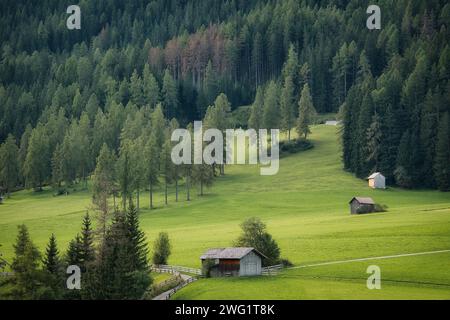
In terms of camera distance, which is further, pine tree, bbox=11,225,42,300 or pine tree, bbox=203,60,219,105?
pine tree, bbox=203,60,219,105

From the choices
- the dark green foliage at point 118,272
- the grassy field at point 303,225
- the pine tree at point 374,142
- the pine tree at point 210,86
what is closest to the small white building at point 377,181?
the grassy field at point 303,225

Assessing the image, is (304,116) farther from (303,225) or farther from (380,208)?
(303,225)

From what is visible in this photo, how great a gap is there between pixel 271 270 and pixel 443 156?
58.3 meters

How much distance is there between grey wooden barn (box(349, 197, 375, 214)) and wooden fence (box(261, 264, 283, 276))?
28.9 meters

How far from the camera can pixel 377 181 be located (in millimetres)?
128250

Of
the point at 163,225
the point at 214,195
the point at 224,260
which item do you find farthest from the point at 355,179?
the point at 224,260

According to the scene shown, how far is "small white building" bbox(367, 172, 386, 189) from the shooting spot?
12812 centimetres

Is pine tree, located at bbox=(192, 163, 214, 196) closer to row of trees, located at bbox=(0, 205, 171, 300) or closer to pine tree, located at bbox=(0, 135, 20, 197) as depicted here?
pine tree, located at bbox=(0, 135, 20, 197)

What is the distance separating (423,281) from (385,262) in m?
7.42

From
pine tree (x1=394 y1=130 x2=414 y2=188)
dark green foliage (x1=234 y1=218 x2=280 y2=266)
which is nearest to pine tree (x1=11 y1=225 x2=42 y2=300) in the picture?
dark green foliage (x1=234 y1=218 x2=280 y2=266)

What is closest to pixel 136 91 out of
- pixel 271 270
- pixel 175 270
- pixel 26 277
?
pixel 175 270

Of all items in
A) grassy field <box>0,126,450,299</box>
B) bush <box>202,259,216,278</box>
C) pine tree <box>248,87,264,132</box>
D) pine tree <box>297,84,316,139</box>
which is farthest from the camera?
pine tree <box>248,87,264,132</box>
